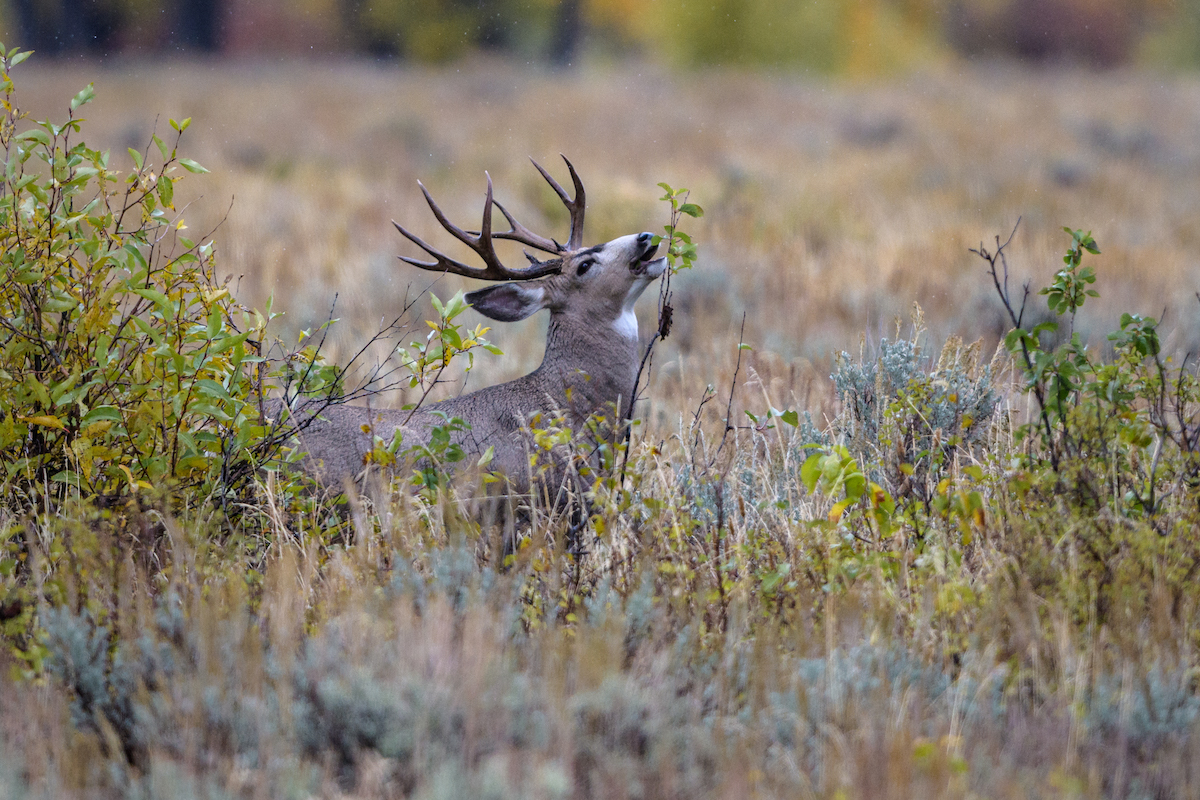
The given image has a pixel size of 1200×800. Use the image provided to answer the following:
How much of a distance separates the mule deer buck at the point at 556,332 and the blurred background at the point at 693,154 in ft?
2.45

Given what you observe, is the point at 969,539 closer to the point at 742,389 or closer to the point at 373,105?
the point at 742,389

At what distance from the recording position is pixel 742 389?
6.24 metres

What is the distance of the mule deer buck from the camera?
4.97m

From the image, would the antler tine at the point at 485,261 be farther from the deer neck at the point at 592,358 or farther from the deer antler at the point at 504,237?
the deer neck at the point at 592,358

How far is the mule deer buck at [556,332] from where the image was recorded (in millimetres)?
4969

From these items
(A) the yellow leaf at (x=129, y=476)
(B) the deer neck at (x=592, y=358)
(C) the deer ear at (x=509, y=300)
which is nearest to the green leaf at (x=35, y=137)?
(A) the yellow leaf at (x=129, y=476)

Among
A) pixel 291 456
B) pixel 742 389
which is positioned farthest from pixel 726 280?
pixel 291 456

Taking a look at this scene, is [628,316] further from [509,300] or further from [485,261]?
[485,261]

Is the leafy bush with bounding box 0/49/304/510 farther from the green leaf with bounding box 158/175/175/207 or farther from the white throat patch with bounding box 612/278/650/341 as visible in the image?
the white throat patch with bounding box 612/278/650/341

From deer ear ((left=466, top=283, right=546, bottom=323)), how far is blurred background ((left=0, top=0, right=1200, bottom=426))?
1094 mm

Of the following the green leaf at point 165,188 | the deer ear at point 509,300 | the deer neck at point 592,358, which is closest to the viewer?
the green leaf at point 165,188

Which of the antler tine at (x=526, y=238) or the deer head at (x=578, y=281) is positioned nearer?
the deer head at (x=578, y=281)

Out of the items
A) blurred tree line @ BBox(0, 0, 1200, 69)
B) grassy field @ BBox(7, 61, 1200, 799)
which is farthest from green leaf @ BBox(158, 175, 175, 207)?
blurred tree line @ BBox(0, 0, 1200, 69)

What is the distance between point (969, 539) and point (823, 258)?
8003 millimetres
